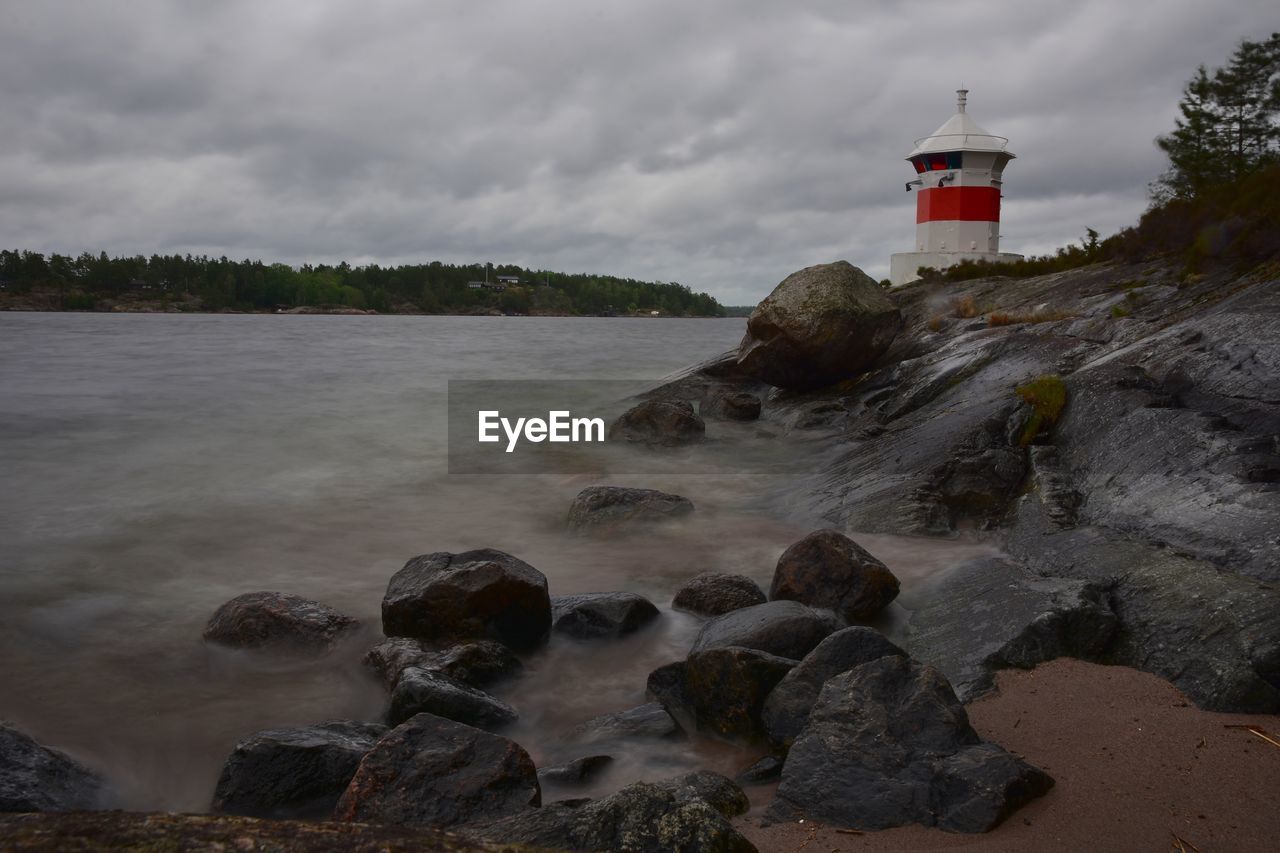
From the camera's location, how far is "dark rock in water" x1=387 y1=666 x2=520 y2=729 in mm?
4578

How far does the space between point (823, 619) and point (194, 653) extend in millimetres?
4155

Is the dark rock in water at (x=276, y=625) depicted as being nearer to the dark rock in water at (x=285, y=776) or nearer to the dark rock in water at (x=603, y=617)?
the dark rock in water at (x=603, y=617)

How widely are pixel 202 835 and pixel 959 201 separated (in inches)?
1098

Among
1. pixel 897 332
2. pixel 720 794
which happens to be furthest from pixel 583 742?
pixel 897 332

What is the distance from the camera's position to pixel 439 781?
3.57 metres

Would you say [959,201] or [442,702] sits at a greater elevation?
[959,201]

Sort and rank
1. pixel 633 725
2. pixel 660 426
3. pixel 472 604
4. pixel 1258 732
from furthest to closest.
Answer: pixel 660 426, pixel 472 604, pixel 633 725, pixel 1258 732

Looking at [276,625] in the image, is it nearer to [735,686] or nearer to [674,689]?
[674,689]

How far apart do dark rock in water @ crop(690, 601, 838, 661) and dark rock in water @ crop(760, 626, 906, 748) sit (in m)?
0.49

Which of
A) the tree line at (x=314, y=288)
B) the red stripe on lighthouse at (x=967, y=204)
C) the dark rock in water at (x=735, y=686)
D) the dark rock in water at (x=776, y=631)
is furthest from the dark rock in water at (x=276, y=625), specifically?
the tree line at (x=314, y=288)

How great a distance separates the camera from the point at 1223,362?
7383 mm

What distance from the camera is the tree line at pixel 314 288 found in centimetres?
8731

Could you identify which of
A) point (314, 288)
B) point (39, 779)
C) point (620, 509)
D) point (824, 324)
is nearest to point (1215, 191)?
point (824, 324)

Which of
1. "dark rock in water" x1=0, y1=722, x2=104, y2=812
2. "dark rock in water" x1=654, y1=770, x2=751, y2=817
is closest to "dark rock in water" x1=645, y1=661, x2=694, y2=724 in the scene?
"dark rock in water" x1=654, y1=770, x2=751, y2=817
